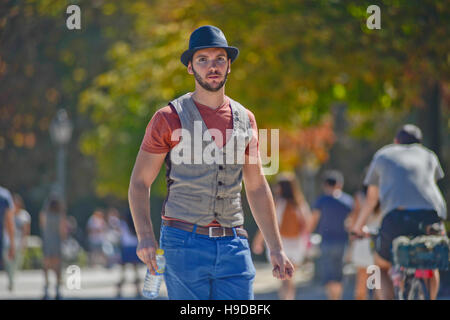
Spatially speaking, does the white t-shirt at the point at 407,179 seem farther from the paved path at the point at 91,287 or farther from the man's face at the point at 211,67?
the paved path at the point at 91,287

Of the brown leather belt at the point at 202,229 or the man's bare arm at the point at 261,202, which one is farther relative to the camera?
the man's bare arm at the point at 261,202

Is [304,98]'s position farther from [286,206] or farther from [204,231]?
[204,231]

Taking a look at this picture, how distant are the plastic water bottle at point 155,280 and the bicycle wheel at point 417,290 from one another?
3.46 meters

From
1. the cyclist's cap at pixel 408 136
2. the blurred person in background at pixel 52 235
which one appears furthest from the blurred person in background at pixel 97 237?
the cyclist's cap at pixel 408 136

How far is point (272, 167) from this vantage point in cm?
2367

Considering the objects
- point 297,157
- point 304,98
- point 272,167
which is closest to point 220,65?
point 304,98

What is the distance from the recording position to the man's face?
528 centimetres

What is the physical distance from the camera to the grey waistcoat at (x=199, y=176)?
16.9ft

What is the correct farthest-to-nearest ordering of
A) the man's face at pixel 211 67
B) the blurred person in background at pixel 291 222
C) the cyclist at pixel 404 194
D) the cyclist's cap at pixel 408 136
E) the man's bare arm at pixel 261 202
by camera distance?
the blurred person in background at pixel 291 222 → the cyclist's cap at pixel 408 136 → the cyclist at pixel 404 194 → the man's bare arm at pixel 261 202 → the man's face at pixel 211 67

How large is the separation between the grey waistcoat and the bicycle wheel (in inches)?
124

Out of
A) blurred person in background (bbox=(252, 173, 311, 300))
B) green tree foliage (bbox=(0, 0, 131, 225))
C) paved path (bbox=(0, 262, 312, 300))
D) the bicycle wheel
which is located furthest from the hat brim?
green tree foliage (bbox=(0, 0, 131, 225))

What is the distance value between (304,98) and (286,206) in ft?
20.7

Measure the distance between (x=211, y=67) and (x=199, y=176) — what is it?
0.63 meters

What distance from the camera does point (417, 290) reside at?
792cm
